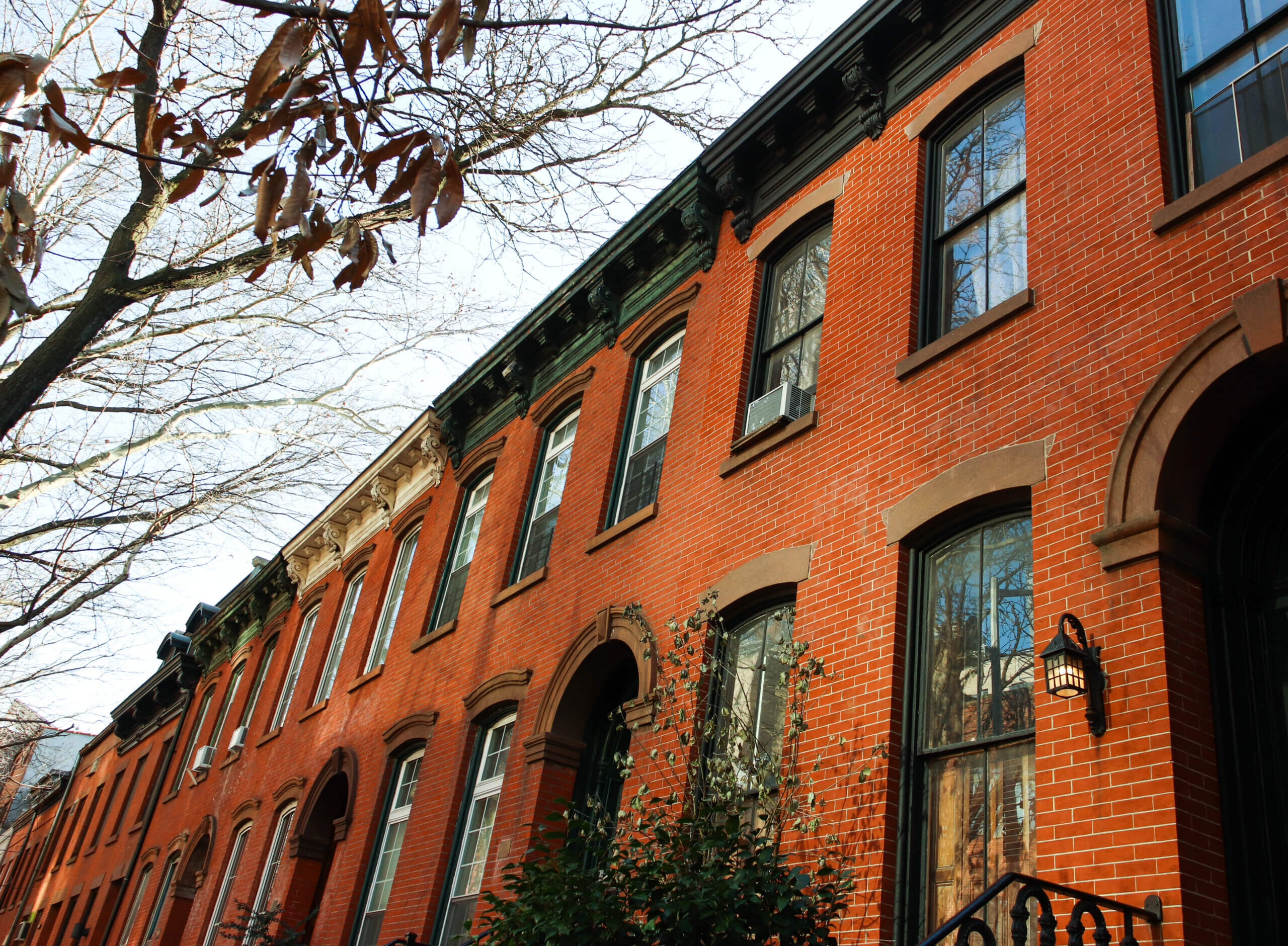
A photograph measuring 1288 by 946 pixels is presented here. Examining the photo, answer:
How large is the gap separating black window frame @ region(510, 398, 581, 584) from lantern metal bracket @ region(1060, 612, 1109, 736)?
727 centimetres

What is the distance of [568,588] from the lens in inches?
437

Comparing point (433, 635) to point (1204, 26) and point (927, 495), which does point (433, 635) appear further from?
point (1204, 26)

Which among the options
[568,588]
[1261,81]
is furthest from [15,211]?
[568,588]

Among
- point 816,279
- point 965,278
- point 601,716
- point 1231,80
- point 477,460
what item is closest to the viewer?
point 1231,80

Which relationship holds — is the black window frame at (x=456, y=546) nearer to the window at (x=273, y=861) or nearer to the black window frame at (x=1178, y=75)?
the window at (x=273, y=861)

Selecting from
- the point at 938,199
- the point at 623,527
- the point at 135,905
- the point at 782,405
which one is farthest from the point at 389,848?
the point at 135,905

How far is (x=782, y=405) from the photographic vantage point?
29.8ft

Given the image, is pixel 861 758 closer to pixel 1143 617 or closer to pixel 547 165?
pixel 1143 617

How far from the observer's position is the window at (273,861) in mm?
15391

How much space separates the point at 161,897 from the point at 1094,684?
20.0m

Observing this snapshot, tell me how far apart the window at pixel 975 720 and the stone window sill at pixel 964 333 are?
135 centimetres

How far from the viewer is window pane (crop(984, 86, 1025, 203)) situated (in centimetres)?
815

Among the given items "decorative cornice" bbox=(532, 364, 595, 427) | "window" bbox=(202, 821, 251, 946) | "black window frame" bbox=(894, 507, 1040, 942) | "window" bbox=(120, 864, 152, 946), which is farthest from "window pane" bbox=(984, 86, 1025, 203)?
"window" bbox=(120, 864, 152, 946)

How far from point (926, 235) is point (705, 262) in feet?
10.2
